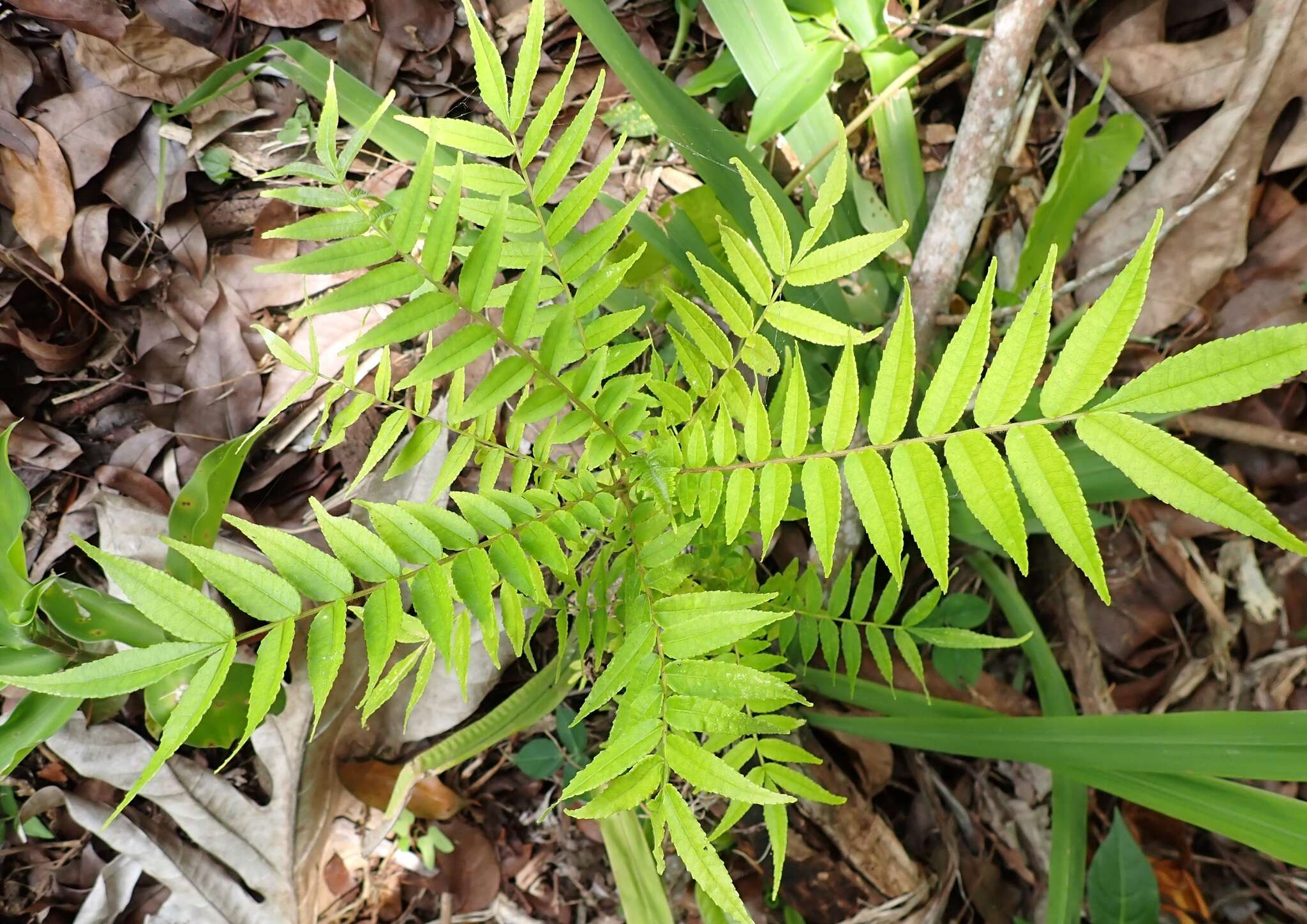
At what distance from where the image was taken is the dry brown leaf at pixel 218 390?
1.30m

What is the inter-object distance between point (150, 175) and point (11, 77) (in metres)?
0.25

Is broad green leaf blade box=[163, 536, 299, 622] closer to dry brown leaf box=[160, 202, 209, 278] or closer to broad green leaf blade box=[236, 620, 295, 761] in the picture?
broad green leaf blade box=[236, 620, 295, 761]

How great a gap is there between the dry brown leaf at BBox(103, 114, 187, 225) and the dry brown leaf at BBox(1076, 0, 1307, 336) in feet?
5.13

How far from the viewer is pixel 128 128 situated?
1312 millimetres

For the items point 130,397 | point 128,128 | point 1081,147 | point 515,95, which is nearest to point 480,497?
point 515,95

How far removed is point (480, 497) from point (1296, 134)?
1.31 meters

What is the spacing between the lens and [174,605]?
1.44ft

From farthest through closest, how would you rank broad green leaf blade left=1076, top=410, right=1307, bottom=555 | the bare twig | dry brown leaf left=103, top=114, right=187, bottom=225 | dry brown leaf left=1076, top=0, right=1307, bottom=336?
dry brown leaf left=103, top=114, right=187, bottom=225, dry brown leaf left=1076, top=0, right=1307, bottom=336, the bare twig, broad green leaf blade left=1076, top=410, right=1307, bottom=555

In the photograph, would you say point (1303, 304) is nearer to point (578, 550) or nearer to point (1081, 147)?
point (1081, 147)

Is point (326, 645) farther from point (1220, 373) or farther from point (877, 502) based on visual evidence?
point (1220, 373)

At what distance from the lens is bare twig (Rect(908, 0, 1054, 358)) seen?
3.16 ft

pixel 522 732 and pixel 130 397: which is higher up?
pixel 130 397

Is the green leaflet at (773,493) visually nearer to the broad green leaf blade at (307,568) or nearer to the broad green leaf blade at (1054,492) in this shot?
the broad green leaf blade at (1054,492)

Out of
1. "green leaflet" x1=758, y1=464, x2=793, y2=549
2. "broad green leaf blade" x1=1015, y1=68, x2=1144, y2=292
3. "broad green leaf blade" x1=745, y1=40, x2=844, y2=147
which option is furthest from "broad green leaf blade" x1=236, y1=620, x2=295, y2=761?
"broad green leaf blade" x1=1015, y1=68, x2=1144, y2=292
